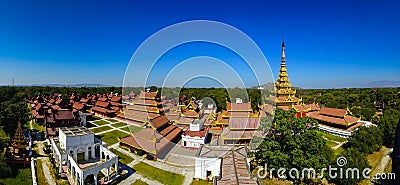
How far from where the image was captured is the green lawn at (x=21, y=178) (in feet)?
38.0

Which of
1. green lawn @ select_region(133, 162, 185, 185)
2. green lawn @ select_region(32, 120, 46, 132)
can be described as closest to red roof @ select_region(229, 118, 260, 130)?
green lawn @ select_region(133, 162, 185, 185)

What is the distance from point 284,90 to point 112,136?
58.2ft

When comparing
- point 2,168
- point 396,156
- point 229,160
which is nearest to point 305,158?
point 229,160

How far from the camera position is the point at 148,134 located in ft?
54.0

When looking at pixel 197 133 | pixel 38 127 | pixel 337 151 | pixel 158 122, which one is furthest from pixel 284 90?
pixel 38 127

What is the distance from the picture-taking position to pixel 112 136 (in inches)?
806

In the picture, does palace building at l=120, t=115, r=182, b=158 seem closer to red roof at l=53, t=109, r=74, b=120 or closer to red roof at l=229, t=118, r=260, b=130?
red roof at l=229, t=118, r=260, b=130

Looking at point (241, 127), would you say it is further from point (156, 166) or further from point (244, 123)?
point (156, 166)

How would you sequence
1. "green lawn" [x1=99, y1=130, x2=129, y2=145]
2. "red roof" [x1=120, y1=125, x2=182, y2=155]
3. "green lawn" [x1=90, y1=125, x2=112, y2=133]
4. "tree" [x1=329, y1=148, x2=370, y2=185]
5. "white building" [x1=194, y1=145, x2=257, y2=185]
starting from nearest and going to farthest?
"white building" [x1=194, y1=145, x2=257, y2=185], "tree" [x1=329, y1=148, x2=370, y2=185], "red roof" [x1=120, y1=125, x2=182, y2=155], "green lawn" [x1=99, y1=130, x2=129, y2=145], "green lawn" [x1=90, y1=125, x2=112, y2=133]

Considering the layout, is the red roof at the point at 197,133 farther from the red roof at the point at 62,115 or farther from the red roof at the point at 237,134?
the red roof at the point at 62,115

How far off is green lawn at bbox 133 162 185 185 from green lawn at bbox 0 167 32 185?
521 cm

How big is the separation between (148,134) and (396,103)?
3916 cm

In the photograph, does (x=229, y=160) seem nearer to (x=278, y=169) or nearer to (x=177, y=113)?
(x=278, y=169)

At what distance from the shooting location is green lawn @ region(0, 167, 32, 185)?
11.6 m
